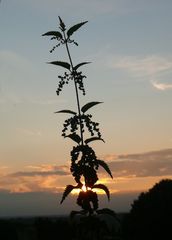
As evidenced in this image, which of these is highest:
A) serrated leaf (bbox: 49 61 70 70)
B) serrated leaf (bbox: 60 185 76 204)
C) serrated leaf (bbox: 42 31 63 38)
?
serrated leaf (bbox: 42 31 63 38)

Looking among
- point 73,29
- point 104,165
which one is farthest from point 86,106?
point 73,29

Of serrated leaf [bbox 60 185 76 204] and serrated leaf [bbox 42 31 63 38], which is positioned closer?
serrated leaf [bbox 60 185 76 204]

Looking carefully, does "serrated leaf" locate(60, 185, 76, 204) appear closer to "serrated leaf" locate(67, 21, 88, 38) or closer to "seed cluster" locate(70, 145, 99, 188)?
"seed cluster" locate(70, 145, 99, 188)

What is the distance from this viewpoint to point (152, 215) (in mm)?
16453

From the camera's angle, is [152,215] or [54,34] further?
[152,215]

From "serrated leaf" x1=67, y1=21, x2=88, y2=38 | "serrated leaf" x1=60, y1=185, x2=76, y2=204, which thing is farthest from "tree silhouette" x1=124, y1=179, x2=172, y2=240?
"serrated leaf" x1=67, y1=21, x2=88, y2=38

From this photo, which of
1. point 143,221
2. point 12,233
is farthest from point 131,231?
point 12,233

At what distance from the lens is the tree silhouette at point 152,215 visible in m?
16.0

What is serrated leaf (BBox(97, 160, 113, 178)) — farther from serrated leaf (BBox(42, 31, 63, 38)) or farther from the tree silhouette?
the tree silhouette

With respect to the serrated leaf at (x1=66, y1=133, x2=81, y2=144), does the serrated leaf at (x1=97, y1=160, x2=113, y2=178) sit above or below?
below

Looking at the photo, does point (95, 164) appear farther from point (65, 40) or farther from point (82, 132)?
point (65, 40)

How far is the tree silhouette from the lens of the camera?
16.0 m

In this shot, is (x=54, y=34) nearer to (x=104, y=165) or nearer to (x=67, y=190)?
(x=104, y=165)

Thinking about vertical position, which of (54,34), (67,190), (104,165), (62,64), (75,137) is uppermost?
(54,34)
